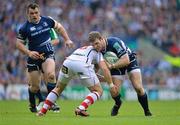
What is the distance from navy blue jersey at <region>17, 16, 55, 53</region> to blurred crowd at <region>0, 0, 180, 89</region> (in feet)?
45.6

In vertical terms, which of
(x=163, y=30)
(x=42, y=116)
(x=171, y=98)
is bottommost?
(x=171, y=98)

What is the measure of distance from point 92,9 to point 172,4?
4388 mm

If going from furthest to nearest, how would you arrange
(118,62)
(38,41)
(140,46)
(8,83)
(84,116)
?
1. (140,46)
2. (8,83)
3. (38,41)
4. (118,62)
5. (84,116)

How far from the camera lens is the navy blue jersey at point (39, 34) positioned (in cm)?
1828

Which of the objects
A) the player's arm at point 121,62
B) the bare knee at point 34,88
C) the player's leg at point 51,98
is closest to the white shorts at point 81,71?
the player's leg at point 51,98

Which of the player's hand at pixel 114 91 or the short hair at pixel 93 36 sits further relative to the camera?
the player's hand at pixel 114 91

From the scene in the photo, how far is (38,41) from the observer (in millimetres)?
18531

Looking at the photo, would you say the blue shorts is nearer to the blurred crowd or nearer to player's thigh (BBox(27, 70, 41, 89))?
player's thigh (BBox(27, 70, 41, 89))

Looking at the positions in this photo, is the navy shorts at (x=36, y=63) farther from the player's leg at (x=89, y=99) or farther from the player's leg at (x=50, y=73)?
the player's leg at (x=89, y=99)

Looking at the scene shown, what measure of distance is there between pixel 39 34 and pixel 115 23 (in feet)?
56.3

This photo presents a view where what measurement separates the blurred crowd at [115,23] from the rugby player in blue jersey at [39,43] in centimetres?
1380

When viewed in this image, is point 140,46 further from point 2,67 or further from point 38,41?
point 38,41

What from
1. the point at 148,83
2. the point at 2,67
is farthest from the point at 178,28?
the point at 2,67

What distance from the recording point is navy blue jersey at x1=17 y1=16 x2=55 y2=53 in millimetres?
18281
